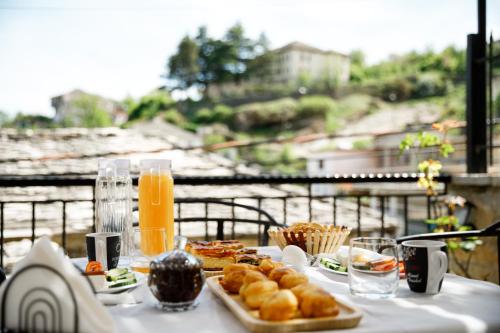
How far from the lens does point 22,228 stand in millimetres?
4508

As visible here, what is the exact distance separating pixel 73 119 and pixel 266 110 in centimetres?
1271

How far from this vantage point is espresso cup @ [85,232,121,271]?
1.07 m

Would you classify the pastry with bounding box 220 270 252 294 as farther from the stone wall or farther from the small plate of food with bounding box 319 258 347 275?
the stone wall

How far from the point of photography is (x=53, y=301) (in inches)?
24.8

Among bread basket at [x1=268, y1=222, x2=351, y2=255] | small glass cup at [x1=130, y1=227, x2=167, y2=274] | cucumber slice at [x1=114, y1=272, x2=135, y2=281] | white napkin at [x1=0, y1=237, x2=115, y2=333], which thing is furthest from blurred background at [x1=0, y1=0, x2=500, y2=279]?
white napkin at [x1=0, y1=237, x2=115, y2=333]

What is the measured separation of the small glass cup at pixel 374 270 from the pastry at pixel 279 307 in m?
0.22

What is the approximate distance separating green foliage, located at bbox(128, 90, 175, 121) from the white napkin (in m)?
34.3

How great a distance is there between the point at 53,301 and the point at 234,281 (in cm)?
32

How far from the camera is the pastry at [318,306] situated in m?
0.70

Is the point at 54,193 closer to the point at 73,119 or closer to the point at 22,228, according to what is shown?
the point at 22,228

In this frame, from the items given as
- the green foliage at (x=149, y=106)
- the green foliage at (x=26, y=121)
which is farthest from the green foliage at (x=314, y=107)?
the green foliage at (x=26, y=121)

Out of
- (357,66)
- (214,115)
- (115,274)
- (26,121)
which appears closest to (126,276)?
(115,274)

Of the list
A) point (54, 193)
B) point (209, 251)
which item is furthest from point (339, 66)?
point (209, 251)

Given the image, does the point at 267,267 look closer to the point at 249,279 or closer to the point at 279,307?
the point at 249,279
